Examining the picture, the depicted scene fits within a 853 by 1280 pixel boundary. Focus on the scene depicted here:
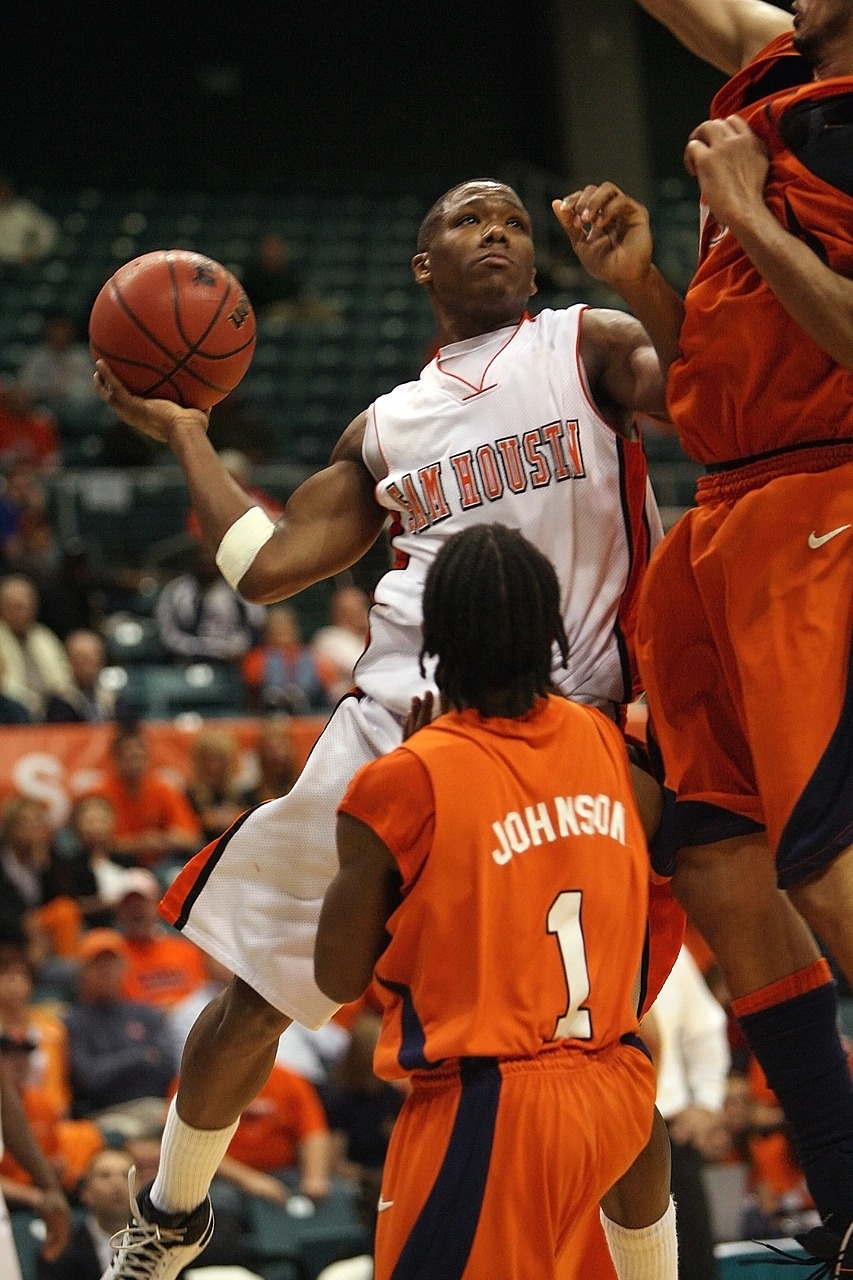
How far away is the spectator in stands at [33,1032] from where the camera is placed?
7.65m

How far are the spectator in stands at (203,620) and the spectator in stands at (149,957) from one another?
2.83 m

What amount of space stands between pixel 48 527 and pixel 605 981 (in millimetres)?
9817

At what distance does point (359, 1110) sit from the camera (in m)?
7.89

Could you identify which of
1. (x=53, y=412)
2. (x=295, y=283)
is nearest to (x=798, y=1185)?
(x=53, y=412)

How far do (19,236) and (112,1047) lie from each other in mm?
10352

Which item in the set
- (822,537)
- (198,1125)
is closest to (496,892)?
(822,537)

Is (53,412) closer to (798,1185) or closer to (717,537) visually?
(798,1185)

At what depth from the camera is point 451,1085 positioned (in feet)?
10.0

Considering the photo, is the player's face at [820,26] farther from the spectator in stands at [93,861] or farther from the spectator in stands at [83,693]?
the spectator in stands at [83,693]

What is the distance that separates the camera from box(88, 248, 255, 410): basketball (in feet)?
13.3

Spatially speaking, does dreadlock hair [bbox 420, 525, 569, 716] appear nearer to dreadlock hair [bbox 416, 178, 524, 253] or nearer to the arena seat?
dreadlock hair [bbox 416, 178, 524, 253]

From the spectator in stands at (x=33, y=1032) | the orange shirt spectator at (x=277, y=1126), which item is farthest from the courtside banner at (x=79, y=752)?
the orange shirt spectator at (x=277, y=1126)

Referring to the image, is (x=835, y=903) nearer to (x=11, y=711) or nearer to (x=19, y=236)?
(x=11, y=711)

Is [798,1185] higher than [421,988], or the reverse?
[421,988]
